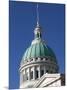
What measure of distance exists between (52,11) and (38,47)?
0.72 metres

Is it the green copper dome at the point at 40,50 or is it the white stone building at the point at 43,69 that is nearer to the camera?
the white stone building at the point at 43,69

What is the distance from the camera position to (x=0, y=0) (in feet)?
13.4

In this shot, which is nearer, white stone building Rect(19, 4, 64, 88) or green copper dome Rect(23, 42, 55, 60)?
white stone building Rect(19, 4, 64, 88)

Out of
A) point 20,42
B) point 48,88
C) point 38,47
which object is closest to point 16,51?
point 20,42

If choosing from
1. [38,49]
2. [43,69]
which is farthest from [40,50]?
[43,69]

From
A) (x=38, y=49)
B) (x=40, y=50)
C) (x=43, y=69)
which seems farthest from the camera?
(x=38, y=49)

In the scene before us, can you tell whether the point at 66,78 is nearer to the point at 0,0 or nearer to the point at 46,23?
the point at 46,23

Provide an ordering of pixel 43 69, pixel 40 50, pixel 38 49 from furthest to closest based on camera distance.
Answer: pixel 38 49 < pixel 40 50 < pixel 43 69

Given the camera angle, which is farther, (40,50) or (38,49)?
(38,49)

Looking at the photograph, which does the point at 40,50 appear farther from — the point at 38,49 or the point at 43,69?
the point at 43,69

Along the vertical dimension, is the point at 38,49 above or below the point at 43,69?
above

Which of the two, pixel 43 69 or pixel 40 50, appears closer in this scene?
pixel 43 69

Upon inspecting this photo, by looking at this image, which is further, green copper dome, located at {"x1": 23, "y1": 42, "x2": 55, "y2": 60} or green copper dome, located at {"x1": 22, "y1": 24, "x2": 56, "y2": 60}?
green copper dome, located at {"x1": 23, "y1": 42, "x2": 55, "y2": 60}

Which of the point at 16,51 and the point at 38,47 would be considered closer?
the point at 16,51
